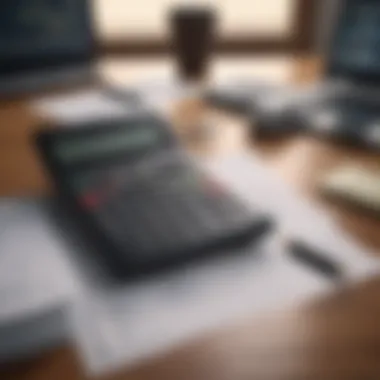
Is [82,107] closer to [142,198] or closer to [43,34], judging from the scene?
[43,34]

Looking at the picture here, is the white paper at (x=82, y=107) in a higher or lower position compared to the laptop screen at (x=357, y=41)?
lower

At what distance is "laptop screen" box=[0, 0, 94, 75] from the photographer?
1234mm

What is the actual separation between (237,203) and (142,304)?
6.9 inches

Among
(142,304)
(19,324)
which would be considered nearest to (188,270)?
(142,304)

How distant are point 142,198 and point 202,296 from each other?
150 mm

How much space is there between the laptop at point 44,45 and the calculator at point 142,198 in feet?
1.79

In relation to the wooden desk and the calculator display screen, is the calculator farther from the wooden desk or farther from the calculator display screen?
the wooden desk

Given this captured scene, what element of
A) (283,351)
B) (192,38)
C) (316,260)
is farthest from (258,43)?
(283,351)

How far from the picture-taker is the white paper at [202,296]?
0.52m

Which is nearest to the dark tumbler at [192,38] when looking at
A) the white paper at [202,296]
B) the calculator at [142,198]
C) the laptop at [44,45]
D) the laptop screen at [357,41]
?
the laptop at [44,45]

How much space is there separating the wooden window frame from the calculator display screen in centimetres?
97

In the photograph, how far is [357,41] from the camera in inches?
45.5

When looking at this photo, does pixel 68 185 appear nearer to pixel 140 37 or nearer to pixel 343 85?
pixel 343 85

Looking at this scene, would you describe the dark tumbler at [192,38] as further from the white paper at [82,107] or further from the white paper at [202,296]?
the white paper at [202,296]
